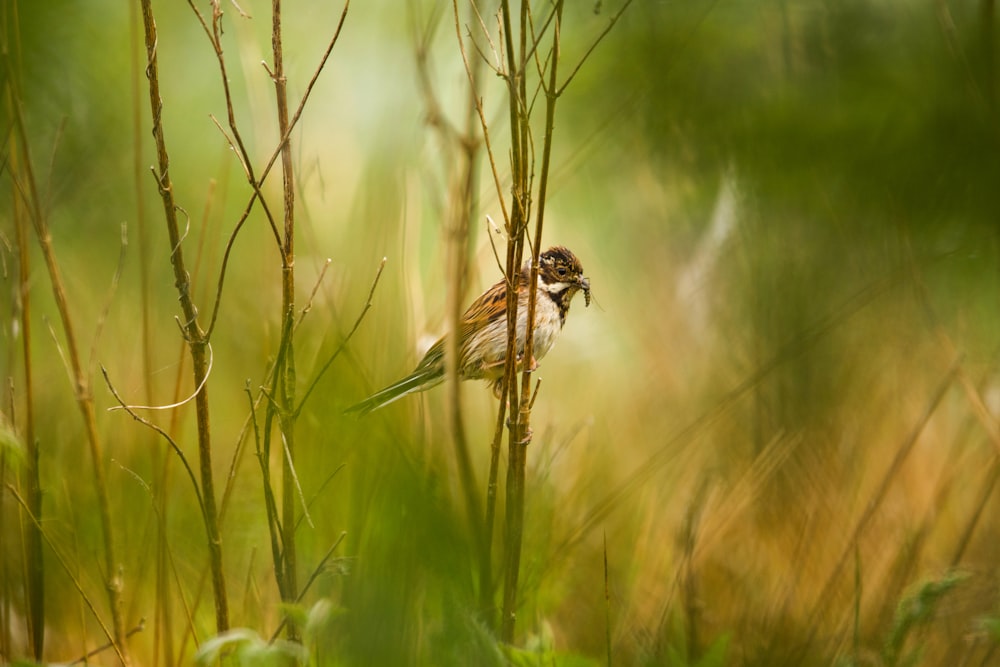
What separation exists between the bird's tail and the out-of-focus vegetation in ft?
0.22

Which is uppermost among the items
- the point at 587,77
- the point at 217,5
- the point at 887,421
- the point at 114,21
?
the point at 114,21

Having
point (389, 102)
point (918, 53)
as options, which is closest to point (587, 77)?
point (389, 102)

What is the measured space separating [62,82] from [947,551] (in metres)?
4.33

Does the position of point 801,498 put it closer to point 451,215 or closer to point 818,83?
point 818,83

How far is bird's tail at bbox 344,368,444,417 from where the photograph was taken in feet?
5.92

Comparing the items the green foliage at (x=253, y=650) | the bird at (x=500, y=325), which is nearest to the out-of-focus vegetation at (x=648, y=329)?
the bird at (x=500, y=325)

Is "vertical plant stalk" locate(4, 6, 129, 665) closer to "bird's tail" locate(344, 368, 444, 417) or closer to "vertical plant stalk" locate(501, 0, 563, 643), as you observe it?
"bird's tail" locate(344, 368, 444, 417)

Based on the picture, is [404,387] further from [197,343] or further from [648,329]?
[648,329]

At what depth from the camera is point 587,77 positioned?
4.21 m

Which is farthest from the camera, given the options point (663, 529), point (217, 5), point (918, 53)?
point (663, 529)

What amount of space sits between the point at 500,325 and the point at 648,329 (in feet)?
3.66

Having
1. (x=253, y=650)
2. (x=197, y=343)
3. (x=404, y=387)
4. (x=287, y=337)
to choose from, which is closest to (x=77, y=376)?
(x=197, y=343)

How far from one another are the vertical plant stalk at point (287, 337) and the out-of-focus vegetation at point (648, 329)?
0.19 feet

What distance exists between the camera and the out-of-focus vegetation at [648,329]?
2857 millimetres
